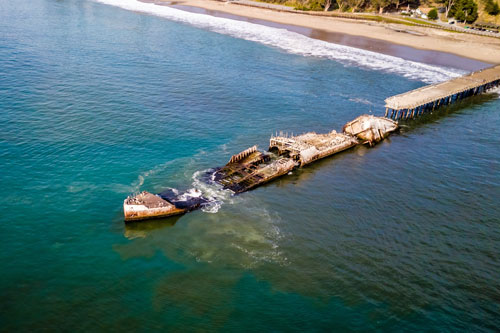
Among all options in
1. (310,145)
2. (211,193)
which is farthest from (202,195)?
(310,145)

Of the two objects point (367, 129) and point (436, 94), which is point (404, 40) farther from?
point (367, 129)

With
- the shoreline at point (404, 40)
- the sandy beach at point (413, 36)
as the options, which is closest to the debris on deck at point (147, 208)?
the shoreline at point (404, 40)

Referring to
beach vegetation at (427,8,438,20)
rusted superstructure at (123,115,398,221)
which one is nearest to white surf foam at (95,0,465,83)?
rusted superstructure at (123,115,398,221)

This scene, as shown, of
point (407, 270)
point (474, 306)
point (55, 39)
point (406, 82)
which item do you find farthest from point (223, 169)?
point (55, 39)

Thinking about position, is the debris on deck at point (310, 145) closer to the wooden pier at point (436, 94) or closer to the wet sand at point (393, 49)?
the wooden pier at point (436, 94)

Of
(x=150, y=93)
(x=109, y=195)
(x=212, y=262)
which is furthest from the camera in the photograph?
(x=150, y=93)

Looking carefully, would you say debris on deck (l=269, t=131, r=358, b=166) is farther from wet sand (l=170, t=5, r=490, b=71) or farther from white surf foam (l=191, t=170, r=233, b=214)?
wet sand (l=170, t=5, r=490, b=71)

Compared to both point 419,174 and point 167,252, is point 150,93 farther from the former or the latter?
point 419,174
